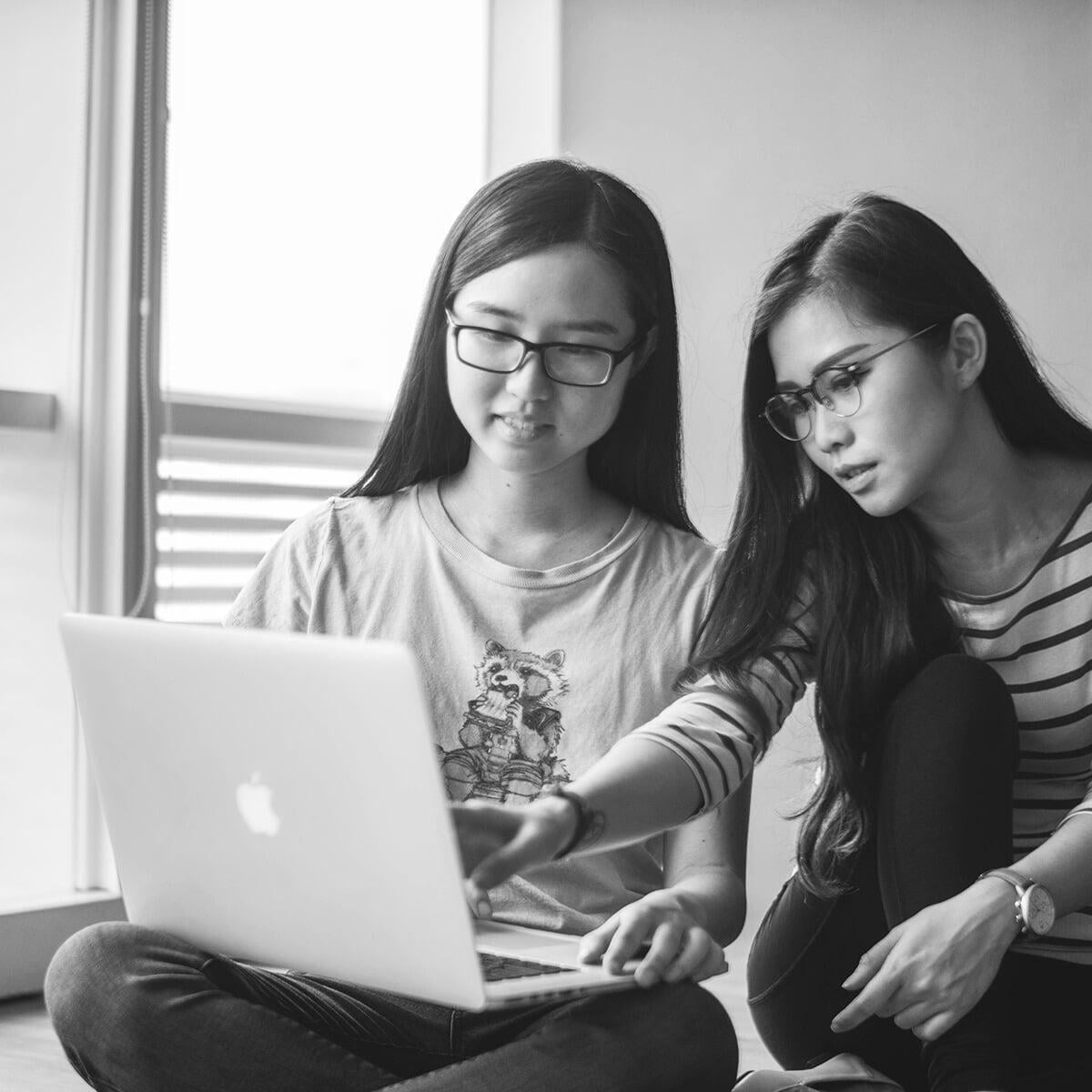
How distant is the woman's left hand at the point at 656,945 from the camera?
953 millimetres


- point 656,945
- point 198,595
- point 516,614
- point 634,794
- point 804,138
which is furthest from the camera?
point 804,138

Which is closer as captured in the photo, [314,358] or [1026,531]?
[1026,531]

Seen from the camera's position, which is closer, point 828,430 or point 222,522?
point 828,430

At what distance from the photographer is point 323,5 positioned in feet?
8.18

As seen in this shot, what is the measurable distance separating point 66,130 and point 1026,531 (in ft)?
4.80

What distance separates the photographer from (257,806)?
0.88 m

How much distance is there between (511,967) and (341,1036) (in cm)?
23

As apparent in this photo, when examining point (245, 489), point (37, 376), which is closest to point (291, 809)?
point (37, 376)

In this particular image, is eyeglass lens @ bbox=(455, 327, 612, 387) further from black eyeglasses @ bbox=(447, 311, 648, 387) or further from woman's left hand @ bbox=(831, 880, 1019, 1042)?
woman's left hand @ bbox=(831, 880, 1019, 1042)

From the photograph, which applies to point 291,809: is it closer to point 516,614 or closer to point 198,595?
point 516,614

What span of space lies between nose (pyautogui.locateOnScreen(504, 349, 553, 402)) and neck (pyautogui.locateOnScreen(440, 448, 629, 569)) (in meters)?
0.11

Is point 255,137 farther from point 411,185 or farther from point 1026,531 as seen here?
point 1026,531

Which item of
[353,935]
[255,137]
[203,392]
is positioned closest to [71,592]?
[203,392]

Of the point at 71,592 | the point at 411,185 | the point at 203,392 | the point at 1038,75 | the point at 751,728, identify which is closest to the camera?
the point at 751,728
